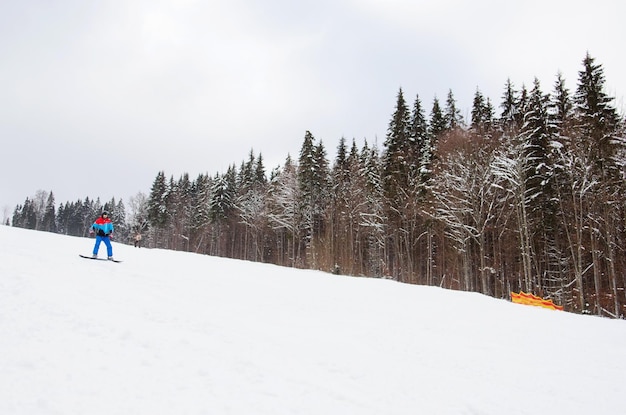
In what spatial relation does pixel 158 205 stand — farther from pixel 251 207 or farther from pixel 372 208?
pixel 372 208

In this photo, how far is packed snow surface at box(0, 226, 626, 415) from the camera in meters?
4.70

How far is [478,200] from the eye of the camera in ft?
84.7

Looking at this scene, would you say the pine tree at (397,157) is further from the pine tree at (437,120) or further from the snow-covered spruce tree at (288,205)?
the snow-covered spruce tree at (288,205)

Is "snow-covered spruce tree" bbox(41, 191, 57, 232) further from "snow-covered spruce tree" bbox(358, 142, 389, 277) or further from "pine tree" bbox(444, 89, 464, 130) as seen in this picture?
"pine tree" bbox(444, 89, 464, 130)

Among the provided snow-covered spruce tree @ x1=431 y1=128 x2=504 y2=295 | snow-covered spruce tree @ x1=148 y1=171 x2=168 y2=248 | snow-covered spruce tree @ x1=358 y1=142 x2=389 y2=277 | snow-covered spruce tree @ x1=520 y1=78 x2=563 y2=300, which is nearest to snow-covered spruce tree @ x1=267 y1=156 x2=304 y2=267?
snow-covered spruce tree @ x1=358 y1=142 x2=389 y2=277

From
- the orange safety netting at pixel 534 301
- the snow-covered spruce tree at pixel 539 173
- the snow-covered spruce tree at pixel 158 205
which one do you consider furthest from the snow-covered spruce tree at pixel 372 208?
the snow-covered spruce tree at pixel 158 205

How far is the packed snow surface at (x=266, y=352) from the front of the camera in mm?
4695

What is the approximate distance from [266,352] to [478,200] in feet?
76.5

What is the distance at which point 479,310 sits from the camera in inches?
479

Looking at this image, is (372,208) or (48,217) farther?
(48,217)

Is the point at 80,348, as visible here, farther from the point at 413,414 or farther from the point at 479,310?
the point at 479,310

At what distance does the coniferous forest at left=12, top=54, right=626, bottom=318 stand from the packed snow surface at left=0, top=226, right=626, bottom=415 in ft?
42.6

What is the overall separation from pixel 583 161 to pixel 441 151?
877 centimetres

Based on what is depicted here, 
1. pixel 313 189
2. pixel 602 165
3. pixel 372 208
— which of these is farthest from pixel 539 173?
pixel 313 189
